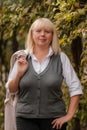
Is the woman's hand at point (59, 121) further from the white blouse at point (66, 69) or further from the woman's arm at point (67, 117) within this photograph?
the white blouse at point (66, 69)

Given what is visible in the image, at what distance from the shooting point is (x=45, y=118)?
178 inches

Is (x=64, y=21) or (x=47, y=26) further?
(x=64, y=21)

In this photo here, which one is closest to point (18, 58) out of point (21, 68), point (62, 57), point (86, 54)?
point (21, 68)

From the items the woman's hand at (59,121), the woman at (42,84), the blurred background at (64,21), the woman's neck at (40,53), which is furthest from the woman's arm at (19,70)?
the blurred background at (64,21)

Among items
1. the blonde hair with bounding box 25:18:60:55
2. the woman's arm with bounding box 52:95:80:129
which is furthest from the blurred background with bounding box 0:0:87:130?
the woman's arm with bounding box 52:95:80:129

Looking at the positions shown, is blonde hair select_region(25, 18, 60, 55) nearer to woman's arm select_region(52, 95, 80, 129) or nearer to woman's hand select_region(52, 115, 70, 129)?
woman's arm select_region(52, 95, 80, 129)

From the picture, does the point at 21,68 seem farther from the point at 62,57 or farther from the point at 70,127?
the point at 70,127

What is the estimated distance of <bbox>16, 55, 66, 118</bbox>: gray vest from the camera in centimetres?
445

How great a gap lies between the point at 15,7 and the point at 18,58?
2271mm

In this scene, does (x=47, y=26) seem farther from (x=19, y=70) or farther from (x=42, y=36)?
(x=19, y=70)

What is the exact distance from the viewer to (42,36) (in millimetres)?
4539

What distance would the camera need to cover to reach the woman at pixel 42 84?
446 cm

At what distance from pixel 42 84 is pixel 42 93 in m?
0.09

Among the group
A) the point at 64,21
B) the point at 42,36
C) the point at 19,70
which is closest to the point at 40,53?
the point at 42,36
